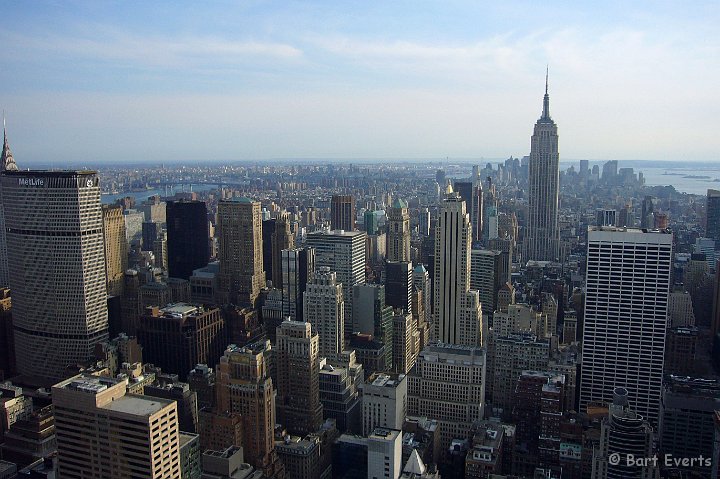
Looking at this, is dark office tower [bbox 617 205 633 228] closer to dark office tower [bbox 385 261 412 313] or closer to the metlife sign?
dark office tower [bbox 385 261 412 313]

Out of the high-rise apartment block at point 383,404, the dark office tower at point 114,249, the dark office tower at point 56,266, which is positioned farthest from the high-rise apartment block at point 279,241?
the high-rise apartment block at point 383,404

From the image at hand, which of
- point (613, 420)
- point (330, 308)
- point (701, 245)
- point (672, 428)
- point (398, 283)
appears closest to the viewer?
point (613, 420)

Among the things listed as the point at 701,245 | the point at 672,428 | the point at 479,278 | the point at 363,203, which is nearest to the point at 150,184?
the point at 363,203

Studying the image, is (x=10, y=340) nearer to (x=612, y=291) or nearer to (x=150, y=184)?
(x=612, y=291)

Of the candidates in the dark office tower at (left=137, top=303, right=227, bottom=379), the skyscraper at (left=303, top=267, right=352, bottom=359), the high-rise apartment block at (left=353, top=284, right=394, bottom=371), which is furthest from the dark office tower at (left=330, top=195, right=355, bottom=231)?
the skyscraper at (left=303, top=267, right=352, bottom=359)

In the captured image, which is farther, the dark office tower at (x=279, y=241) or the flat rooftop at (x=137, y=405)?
the dark office tower at (x=279, y=241)

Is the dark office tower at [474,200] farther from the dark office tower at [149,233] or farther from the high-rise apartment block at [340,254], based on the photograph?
the dark office tower at [149,233]
